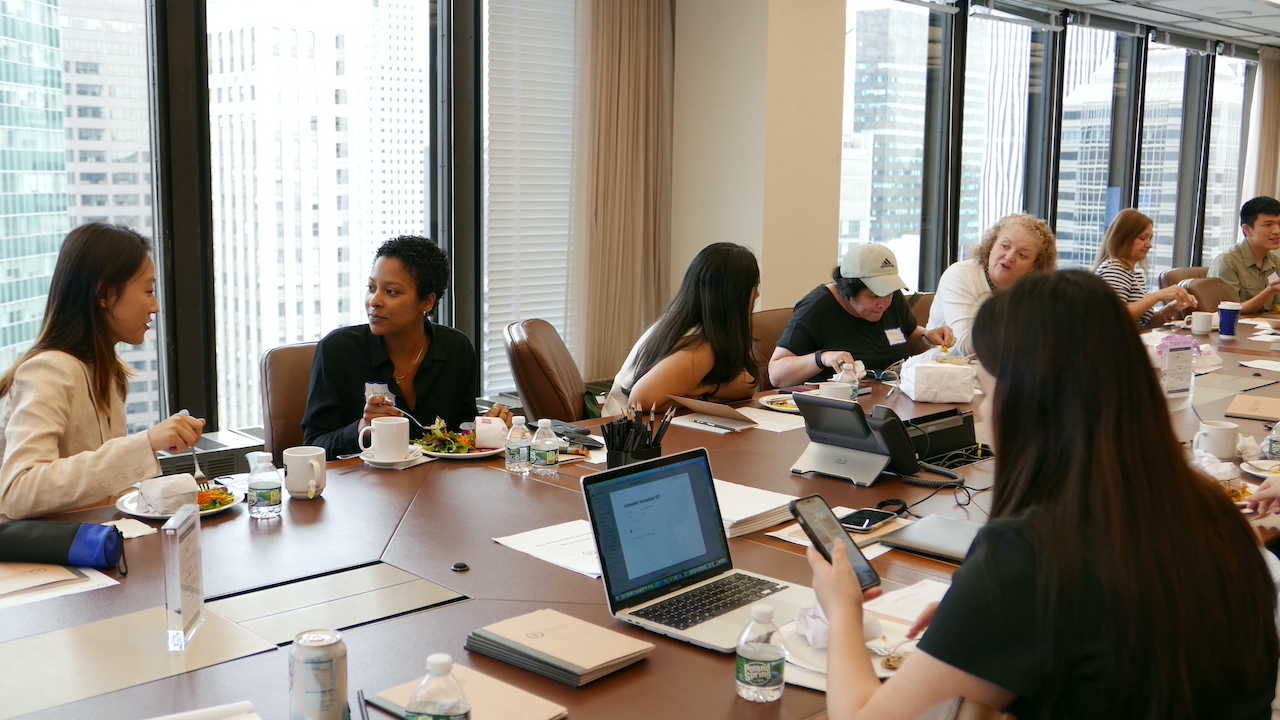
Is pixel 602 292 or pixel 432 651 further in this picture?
pixel 602 292

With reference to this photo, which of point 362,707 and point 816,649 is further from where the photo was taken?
point 816,649

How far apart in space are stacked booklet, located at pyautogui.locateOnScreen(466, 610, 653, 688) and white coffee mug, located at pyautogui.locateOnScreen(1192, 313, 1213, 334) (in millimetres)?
4535

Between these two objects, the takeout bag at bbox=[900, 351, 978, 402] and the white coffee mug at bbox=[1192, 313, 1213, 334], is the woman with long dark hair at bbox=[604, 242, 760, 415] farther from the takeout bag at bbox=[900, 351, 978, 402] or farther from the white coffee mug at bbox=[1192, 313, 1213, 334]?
the white coffee mug at bbox=[1192, 313, 1213, 334]

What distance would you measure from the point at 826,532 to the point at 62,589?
119 cm

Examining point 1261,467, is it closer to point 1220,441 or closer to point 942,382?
point 1220,441

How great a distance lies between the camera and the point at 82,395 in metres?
2.16

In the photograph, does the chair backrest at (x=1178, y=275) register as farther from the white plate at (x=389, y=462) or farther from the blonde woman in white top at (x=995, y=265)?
the white plate at (x=389, y=462)

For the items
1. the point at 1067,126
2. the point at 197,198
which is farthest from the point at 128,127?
the point at 1067,126

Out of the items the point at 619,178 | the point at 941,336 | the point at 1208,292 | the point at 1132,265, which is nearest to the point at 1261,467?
the point at 941,336

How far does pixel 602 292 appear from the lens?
502 centimetres

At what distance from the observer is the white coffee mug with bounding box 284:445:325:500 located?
6.98 ft

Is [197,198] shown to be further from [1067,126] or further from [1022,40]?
[1067,126]

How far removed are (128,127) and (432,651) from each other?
2900mm

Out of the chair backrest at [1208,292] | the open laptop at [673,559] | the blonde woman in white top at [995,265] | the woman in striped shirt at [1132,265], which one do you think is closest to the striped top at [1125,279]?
the woman in striped shirt at [1132,265]
